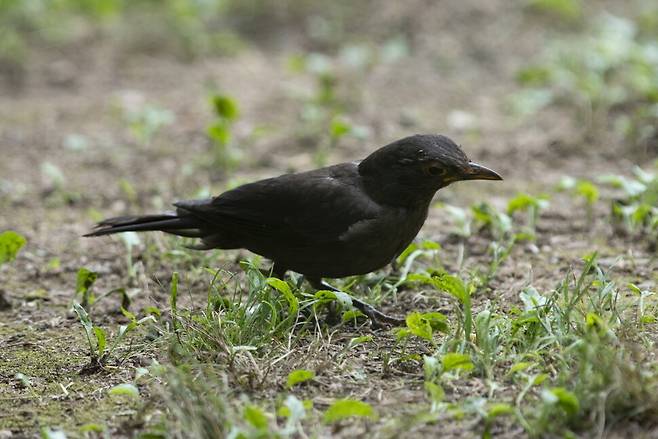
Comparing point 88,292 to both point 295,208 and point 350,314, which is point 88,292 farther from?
point 350,314

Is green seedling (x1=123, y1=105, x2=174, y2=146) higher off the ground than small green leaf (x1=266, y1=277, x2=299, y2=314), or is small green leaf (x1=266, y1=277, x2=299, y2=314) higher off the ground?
green seedling (x1=123, y1=105, x2=174, y2=146)

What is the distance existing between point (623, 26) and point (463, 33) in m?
1.52

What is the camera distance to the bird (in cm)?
431

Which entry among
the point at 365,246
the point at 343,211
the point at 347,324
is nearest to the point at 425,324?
the point at 365,246

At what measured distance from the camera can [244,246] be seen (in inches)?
185

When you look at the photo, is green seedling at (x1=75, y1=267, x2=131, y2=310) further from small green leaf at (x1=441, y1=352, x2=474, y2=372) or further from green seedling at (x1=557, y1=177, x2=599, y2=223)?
green seedling at (x1=557, y1=177, x2=599, y2=223)

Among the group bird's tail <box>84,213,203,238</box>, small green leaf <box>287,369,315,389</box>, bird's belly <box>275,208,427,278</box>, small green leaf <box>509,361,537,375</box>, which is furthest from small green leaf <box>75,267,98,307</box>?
small green leaf <box>509,361,537,375</box>

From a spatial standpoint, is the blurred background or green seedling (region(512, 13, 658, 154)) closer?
the blurred background

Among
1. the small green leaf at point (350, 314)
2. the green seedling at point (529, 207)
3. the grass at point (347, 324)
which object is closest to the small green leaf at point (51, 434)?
the grass at point (347, 324)

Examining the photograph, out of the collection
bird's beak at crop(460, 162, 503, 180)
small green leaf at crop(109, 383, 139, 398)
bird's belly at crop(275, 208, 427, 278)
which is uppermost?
bird's beak at crop(460, 162, 503, 180)

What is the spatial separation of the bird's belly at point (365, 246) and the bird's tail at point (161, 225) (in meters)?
0.68

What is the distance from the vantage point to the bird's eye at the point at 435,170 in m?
4.31

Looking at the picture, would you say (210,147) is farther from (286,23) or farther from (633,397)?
(633,397)

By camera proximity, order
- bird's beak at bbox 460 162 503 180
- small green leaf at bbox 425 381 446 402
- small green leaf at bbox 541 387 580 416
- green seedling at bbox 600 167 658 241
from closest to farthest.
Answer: small green leaf at bbox 541 387 580 416, small green leaf at bbox 425 381 446 402, bird's beak at bbox 460 162 503 180, green seedling at bbox 600 167 658 241
